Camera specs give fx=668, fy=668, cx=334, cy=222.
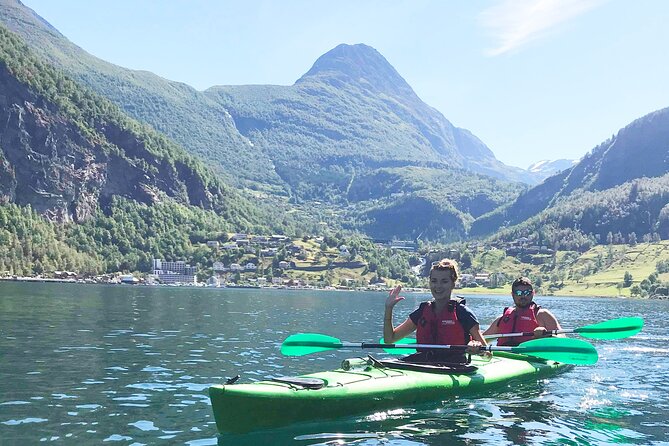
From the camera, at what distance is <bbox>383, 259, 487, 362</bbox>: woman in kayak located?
17.5 metres

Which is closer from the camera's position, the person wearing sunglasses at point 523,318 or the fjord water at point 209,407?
the fjord water at point 209,407

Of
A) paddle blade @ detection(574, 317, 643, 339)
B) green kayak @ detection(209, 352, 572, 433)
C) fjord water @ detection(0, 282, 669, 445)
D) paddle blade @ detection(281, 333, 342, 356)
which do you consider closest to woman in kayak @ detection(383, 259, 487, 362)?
green kayak @ detection(209, 352, 572, 433)

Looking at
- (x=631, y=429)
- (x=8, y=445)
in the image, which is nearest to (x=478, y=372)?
(x=631, y=429)

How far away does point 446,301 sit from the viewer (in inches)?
712

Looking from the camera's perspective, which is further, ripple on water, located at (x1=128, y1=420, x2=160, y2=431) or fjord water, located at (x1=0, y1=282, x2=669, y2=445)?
ripple on water, located at (x1=128, y1=420, x2=160, y2=431)

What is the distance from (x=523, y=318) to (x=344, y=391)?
11700mm

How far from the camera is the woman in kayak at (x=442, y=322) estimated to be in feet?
57.6

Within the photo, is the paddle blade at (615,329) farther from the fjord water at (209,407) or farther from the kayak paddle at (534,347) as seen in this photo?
the kayak paddle at (534,347)

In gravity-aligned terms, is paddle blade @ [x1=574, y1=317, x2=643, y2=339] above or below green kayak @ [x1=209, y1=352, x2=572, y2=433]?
above

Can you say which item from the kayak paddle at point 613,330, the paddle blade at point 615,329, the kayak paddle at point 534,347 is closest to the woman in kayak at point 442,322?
the kayak paddle at point 534,347

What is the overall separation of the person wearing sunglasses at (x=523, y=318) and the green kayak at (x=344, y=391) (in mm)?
4365

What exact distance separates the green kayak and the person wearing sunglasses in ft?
14.3

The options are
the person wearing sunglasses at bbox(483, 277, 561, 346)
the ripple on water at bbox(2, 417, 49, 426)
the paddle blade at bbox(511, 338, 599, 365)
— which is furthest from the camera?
the person wearing sunglasses at bbox(483, 277, 561, 346)

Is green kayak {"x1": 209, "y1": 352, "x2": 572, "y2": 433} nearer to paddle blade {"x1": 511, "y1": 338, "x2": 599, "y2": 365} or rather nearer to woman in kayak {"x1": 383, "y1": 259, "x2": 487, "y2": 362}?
woman in kayak {"x1": 383, "y1": 259, "x2": 487, "y2": 362}
